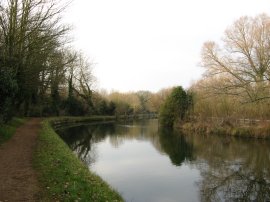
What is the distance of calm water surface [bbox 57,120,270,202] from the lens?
37.9ft

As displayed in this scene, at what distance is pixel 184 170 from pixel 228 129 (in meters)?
16.7

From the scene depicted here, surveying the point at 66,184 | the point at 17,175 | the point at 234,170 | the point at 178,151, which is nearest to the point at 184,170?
the point at 234,170

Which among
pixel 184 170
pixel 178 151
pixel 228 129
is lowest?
pixel 184 170

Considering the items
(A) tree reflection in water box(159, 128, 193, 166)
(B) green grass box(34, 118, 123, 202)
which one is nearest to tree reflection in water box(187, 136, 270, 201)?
(A) tree reflection in water box(159, 128, 193, 166)

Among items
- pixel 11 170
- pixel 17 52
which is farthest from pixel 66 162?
pixel 17 52

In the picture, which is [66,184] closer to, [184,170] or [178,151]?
[184,170]

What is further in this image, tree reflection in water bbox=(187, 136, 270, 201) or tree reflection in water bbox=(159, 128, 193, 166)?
tree reflection in water bbox=(159, 128, 193, 166)

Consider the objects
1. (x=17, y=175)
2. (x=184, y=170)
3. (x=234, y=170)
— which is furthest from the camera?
(x=184, y=170)

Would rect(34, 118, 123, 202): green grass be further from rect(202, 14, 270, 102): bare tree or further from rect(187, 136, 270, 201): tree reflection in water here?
rect(202, 14, 270, 102): bare tree

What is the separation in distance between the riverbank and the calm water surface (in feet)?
9.90

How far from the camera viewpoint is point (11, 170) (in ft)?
32.9

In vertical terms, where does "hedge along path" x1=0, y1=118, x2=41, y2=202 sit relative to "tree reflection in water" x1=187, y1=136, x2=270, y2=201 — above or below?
above

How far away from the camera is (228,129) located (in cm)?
3092

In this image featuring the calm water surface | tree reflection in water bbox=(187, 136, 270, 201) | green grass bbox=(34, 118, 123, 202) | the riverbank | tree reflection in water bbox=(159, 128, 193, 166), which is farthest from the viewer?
the riverbank
